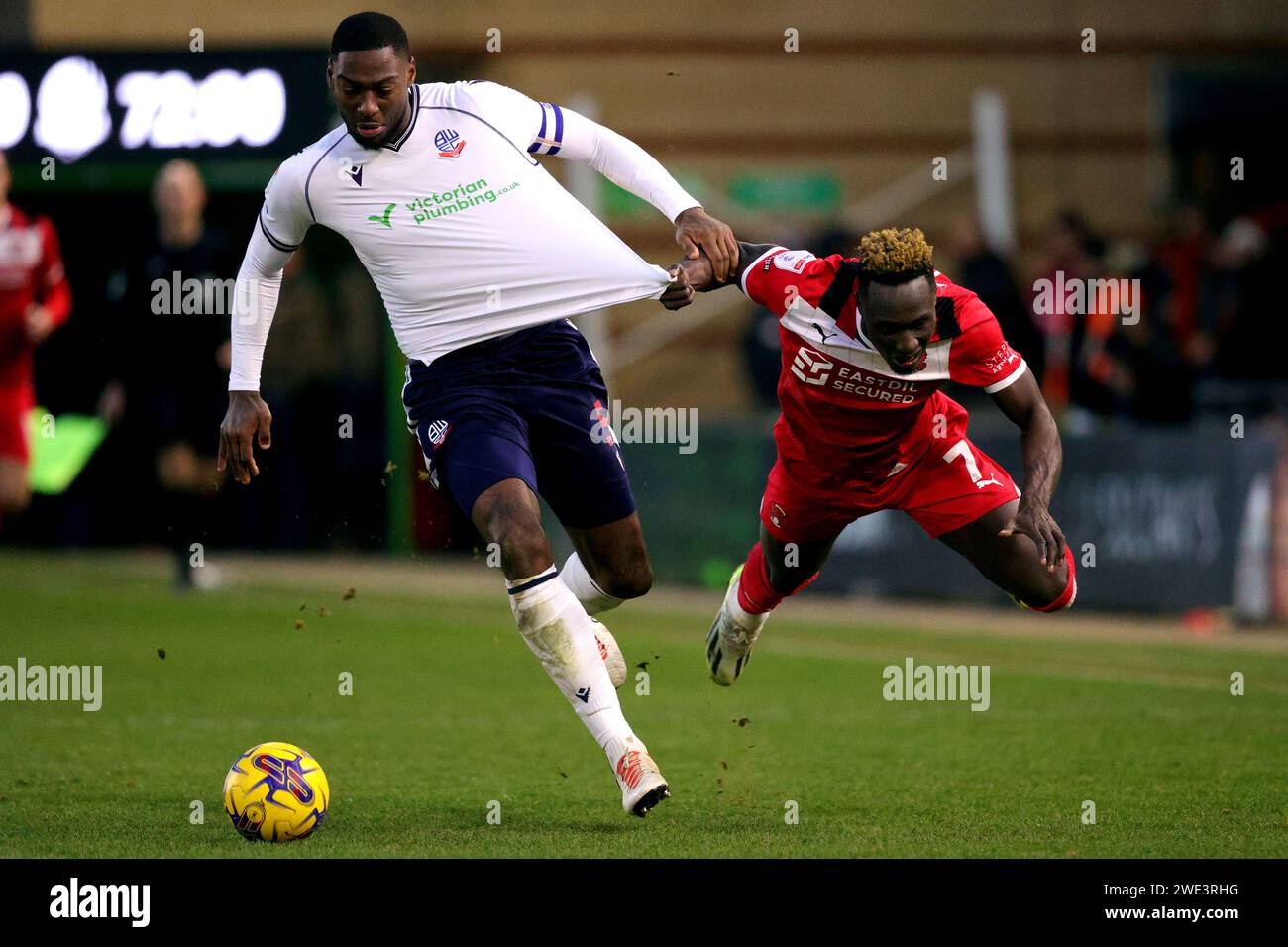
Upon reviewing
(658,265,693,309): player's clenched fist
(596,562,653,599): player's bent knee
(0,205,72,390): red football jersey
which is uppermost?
(0,205,72,390): red football jersey

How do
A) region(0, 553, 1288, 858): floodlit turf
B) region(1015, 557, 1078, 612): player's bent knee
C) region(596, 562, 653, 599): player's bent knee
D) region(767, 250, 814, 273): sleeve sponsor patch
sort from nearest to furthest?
region(0, 553, 1288, 858): floodlit turf → region(767, 250, 814, 273): sleeve sponsor patch → region(596, 562, 653, 599): player's bent knee → region(1015, 557, 1078, 612): player's bent knee

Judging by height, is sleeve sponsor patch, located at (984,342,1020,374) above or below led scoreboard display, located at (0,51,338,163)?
below

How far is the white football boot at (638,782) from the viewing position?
6961 millimetres

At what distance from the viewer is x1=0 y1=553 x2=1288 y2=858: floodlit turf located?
23.2 feet

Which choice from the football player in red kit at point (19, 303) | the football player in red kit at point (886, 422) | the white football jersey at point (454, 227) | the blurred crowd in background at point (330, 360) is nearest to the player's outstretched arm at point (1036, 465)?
the football player in red kit at point (886, 422)

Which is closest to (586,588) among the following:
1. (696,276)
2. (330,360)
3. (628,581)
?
(628,581)

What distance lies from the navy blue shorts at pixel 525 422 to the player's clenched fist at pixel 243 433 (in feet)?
1.80

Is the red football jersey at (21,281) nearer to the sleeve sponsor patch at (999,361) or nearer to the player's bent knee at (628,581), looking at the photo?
the player's bent knee at (628,581)

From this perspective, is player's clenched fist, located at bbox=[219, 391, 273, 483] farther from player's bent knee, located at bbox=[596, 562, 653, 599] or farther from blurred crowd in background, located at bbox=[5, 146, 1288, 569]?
blurred crowd in background, located at bbox=[5, 146, 1288, 569]

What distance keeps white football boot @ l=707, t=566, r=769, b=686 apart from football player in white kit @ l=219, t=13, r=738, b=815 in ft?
5.10

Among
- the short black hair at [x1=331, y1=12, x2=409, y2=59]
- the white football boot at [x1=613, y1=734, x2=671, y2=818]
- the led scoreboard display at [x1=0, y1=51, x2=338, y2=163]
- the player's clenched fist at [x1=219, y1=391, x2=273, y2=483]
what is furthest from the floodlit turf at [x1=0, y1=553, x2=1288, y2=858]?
the led scoreboard display at [x1=0, y1=51, x2=338, y2=163]

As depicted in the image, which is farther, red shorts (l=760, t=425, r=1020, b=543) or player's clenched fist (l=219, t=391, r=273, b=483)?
red shorts (l=760, t=425, r=1020, b=543)

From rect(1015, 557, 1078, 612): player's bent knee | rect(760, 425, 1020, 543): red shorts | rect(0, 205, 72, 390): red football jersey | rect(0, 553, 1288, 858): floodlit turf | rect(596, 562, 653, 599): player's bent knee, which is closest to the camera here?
rect(0, 553, 1288, 858): floodlit turf
